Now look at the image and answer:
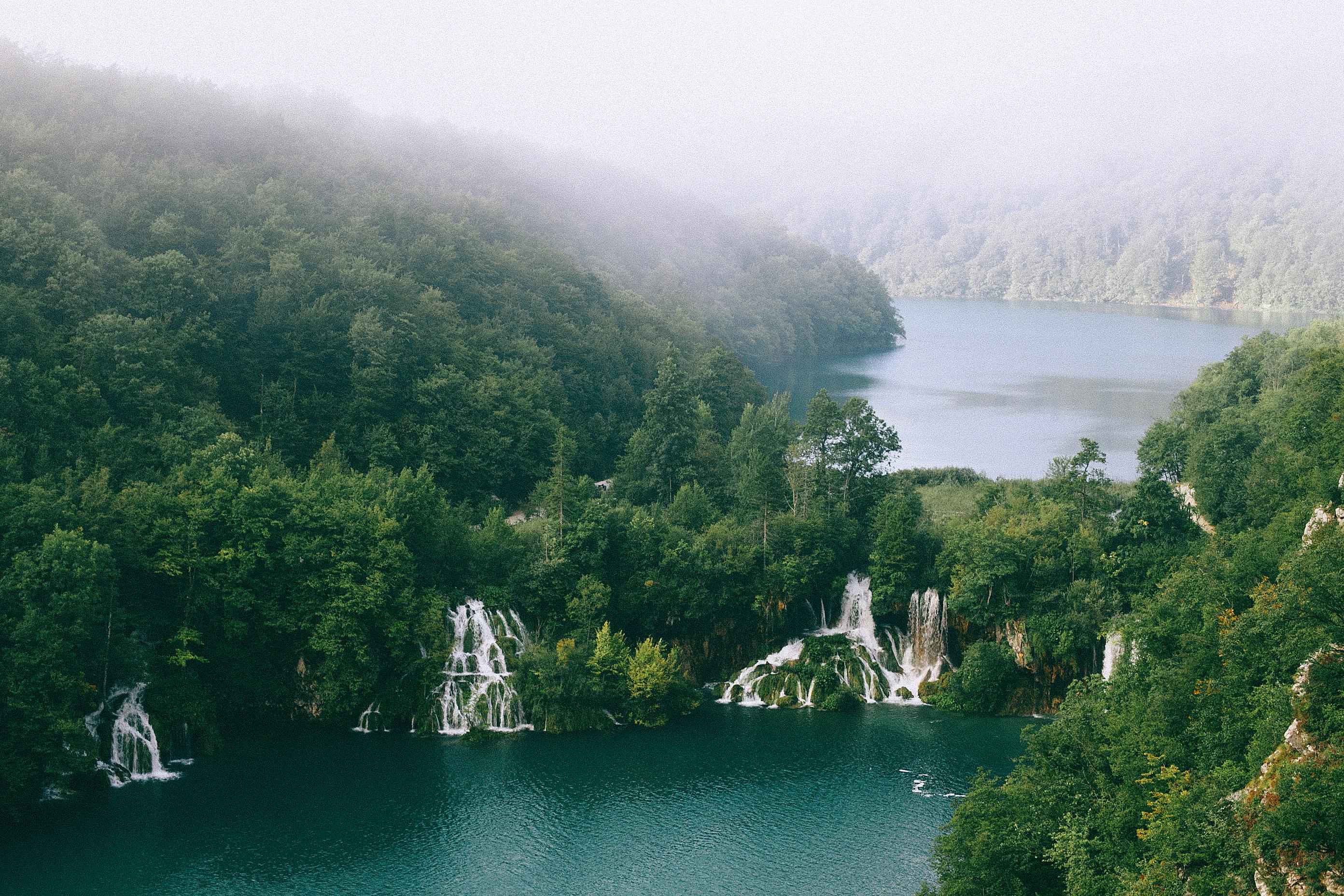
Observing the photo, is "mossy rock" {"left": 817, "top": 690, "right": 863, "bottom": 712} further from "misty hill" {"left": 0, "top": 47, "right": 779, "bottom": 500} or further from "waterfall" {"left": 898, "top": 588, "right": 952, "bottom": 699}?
"misty hill" {"left": 0, "top": 47, "right": 779, "bottom": 500}

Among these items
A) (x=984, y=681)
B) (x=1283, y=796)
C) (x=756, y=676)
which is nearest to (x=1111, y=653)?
(x=984, y=681)

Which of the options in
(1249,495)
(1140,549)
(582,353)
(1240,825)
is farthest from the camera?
(582,353)

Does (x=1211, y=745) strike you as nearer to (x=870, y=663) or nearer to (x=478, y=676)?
(x=870, y=663)

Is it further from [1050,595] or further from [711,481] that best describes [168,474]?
[1050,595]

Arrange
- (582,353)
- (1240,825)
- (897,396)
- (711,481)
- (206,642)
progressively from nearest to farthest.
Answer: (1240,825)
(206,642)
(711,481)
(582,353)
(897,396)

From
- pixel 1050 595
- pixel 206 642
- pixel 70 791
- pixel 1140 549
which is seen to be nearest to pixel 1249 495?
pixel 1140 549
